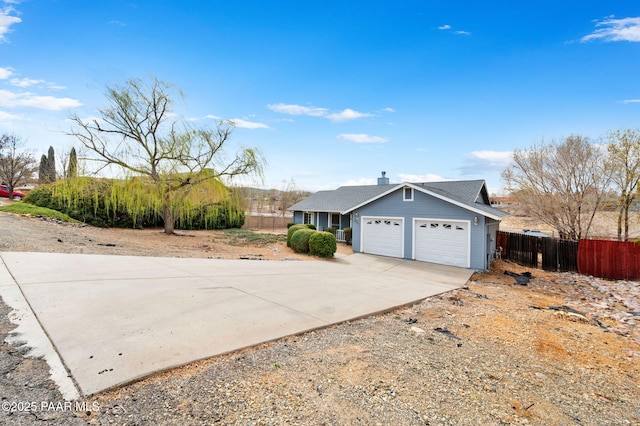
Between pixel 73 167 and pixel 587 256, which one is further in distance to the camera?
pixel 73 167

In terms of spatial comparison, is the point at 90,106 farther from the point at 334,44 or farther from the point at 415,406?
the point at 415,406

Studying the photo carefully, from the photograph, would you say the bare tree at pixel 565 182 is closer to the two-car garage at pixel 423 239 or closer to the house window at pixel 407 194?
the two-car garage at pixel 423 239

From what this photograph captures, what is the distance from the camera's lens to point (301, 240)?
1434 centimetres

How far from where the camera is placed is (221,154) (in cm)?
1644

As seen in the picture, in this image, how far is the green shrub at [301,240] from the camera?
14.2m

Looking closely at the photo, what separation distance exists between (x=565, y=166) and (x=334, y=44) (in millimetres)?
12066

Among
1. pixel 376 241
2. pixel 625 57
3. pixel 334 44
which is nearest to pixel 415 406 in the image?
pixel 376 241

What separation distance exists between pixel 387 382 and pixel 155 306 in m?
3.66

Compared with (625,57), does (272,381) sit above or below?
below

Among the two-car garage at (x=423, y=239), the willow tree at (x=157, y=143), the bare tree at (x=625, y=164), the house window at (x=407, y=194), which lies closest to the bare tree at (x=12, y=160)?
the willow tree at (x=157, y=143)

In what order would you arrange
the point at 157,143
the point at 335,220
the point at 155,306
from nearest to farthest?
the point at 155,306 → the point at 157,143 → the point at 335,220

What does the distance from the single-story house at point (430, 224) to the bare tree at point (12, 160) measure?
1133 inches

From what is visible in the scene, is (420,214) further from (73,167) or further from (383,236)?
(73,167)

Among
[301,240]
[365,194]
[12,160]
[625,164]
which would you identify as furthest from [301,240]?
[12,160]
